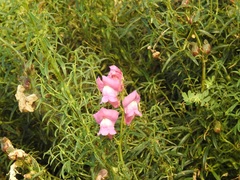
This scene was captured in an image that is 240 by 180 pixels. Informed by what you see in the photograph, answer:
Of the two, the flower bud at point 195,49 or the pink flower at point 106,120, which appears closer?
the pink flower at point 106,120

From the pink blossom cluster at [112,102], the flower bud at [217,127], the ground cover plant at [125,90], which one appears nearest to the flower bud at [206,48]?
the ground cover plant at [125,90]

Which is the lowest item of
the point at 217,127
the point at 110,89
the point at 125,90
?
the point at 217,127

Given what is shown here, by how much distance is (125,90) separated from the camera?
270cm

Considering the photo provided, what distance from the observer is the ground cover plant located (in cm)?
272

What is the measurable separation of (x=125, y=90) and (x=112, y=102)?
0.82 ft

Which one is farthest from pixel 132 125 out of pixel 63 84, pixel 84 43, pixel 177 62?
pixel 84 43

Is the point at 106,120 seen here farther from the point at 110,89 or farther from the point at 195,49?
the point at 195,49

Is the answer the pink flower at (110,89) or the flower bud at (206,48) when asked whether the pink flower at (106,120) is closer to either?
the pink flower at (110,89)

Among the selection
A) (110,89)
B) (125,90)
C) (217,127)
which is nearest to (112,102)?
(110,89)

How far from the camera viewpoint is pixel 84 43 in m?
3.33

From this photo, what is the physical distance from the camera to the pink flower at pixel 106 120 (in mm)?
2488

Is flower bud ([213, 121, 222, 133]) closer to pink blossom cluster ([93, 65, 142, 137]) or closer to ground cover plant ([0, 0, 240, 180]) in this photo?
ground cover plant ([0, 0, 240, 180])

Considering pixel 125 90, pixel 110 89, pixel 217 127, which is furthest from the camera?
pixel 217 127

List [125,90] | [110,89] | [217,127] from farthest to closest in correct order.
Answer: [217,127], [125,90], [110,89]
